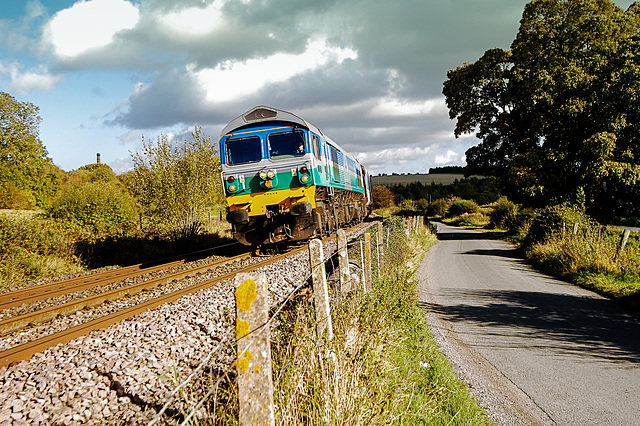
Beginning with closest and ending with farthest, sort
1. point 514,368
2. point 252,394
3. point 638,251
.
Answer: point 252,394
point 514,368
point 638,251

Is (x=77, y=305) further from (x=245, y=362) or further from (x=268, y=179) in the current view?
(x=245, y=362)

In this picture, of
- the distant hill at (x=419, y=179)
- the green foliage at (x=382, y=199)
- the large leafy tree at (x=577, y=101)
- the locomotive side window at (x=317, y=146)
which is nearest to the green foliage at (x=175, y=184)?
the locomotive side window at (x=317, y=146)

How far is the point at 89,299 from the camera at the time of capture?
25.9 ft

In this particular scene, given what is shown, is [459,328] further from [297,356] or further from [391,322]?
[297,356]

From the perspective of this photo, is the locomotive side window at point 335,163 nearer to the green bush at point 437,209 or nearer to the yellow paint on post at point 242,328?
the yellow paint on post at point 242,328

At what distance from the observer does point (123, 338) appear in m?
5.56

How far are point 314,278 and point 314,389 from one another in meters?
0.99

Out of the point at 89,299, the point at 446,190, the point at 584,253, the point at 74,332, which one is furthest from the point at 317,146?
the point at 446,190

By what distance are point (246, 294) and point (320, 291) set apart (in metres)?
1.77

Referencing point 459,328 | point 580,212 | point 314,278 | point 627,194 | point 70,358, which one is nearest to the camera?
point 314,278

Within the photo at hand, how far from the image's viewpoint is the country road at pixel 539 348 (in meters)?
4.53

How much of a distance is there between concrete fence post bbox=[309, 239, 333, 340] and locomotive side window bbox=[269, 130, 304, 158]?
9.09 m

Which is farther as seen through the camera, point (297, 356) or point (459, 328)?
point (459, 328)

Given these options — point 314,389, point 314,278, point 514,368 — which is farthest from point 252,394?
point 514,368
